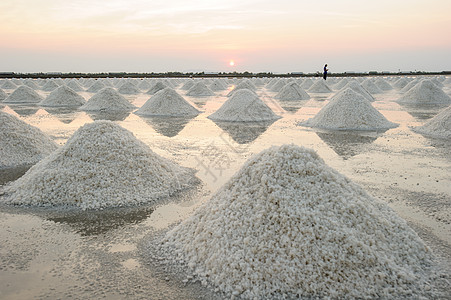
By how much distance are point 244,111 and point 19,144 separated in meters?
8.13

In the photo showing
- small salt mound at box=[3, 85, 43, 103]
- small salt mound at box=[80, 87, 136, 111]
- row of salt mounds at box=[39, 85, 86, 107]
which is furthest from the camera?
small salt mound at box=[3, 85, 43, 103]

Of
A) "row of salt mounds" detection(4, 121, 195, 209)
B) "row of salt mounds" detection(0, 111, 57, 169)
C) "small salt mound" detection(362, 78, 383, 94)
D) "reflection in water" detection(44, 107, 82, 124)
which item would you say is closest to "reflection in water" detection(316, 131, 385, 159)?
"row of salt mounds" detection(4, 121, 195, 209)

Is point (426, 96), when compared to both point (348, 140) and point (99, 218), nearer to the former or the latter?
point (348, 140)

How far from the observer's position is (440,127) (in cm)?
1057

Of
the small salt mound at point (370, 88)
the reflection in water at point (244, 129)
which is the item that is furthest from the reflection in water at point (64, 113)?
the small salt mound at point (370, 88)

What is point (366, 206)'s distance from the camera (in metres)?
3.67

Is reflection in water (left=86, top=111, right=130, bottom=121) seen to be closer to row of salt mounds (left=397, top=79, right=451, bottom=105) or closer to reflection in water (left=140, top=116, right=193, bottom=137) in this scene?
reflection in water (left=140, top=116, right=193, bottom=137)

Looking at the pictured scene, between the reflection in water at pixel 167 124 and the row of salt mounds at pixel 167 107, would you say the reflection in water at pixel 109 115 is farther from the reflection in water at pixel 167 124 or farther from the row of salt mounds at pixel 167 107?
the reflection in water at pixel 167 124

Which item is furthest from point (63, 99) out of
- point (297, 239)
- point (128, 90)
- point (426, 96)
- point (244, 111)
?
point (426, 96)

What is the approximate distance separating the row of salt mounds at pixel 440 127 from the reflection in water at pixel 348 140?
132 centimetres

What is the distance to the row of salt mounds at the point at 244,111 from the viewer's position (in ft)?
44.4

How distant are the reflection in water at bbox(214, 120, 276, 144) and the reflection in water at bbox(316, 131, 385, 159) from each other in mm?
1908

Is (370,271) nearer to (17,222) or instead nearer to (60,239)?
(60,239)

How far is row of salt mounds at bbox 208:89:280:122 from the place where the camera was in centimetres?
1353
